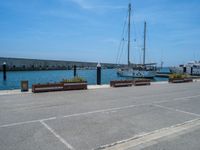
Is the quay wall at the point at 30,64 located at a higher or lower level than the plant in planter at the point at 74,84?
higher

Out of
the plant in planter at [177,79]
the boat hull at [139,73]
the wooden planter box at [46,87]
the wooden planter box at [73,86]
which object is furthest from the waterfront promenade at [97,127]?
the boat hull at [139,73]

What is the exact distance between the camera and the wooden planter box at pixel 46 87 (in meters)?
16.0

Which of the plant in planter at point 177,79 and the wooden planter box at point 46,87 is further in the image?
the plant in planter at point 177,79

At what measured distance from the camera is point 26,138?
6176mm

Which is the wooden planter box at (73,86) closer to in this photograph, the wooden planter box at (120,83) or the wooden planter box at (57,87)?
the wooden planter box at (57,87)

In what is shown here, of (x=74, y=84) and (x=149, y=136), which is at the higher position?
(x=74, y=84)

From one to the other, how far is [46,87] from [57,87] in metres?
0.90

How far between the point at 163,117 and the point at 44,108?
5456 millimetres

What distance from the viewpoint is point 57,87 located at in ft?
56.0

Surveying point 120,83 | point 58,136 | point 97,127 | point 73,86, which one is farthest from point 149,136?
point 120,83

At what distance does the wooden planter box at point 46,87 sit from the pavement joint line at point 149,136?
36.0 ft

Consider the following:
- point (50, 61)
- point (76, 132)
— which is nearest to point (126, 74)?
point (76, 132)

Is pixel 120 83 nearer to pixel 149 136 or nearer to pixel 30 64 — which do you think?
pixel 149 136

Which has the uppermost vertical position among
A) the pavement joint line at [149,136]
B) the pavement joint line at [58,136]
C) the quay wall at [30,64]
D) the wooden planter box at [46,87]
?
the quay wall at [30,64]
